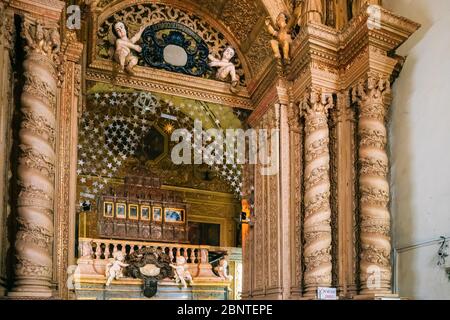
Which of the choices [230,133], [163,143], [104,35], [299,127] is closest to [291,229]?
Result: [299,127]

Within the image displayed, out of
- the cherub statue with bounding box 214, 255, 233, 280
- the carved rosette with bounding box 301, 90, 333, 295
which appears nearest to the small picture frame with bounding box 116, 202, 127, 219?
the cherub statue with bounding box 214, 255, 233, 280

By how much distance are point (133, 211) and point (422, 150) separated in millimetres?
5649

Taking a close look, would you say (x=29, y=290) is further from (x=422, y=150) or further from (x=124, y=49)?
(x=422, y=150)

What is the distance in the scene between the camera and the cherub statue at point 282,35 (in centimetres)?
682

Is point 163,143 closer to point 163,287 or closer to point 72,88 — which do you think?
point 163,287

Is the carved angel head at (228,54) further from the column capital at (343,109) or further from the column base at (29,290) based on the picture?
the column base at (29,290)

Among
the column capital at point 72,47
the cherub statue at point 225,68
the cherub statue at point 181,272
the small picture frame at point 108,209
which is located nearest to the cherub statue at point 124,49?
the column capital at point 72,47

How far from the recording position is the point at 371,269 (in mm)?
5590

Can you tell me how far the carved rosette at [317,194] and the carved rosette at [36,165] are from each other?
9.83 ft

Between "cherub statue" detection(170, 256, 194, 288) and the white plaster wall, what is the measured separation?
12.6 feet

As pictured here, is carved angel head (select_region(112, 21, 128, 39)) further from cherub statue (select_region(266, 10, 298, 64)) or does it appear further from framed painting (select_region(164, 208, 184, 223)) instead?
framed painting (select_region(164, 208, 184, 223))

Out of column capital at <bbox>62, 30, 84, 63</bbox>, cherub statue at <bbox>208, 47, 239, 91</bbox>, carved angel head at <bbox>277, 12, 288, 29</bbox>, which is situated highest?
carved angel head at <bbox>277, 12, 288, 29</bbox>

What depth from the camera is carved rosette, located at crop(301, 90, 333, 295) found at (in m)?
5.95

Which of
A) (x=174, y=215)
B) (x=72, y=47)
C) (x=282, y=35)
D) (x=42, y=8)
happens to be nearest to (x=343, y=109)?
(x=282, y=35)
